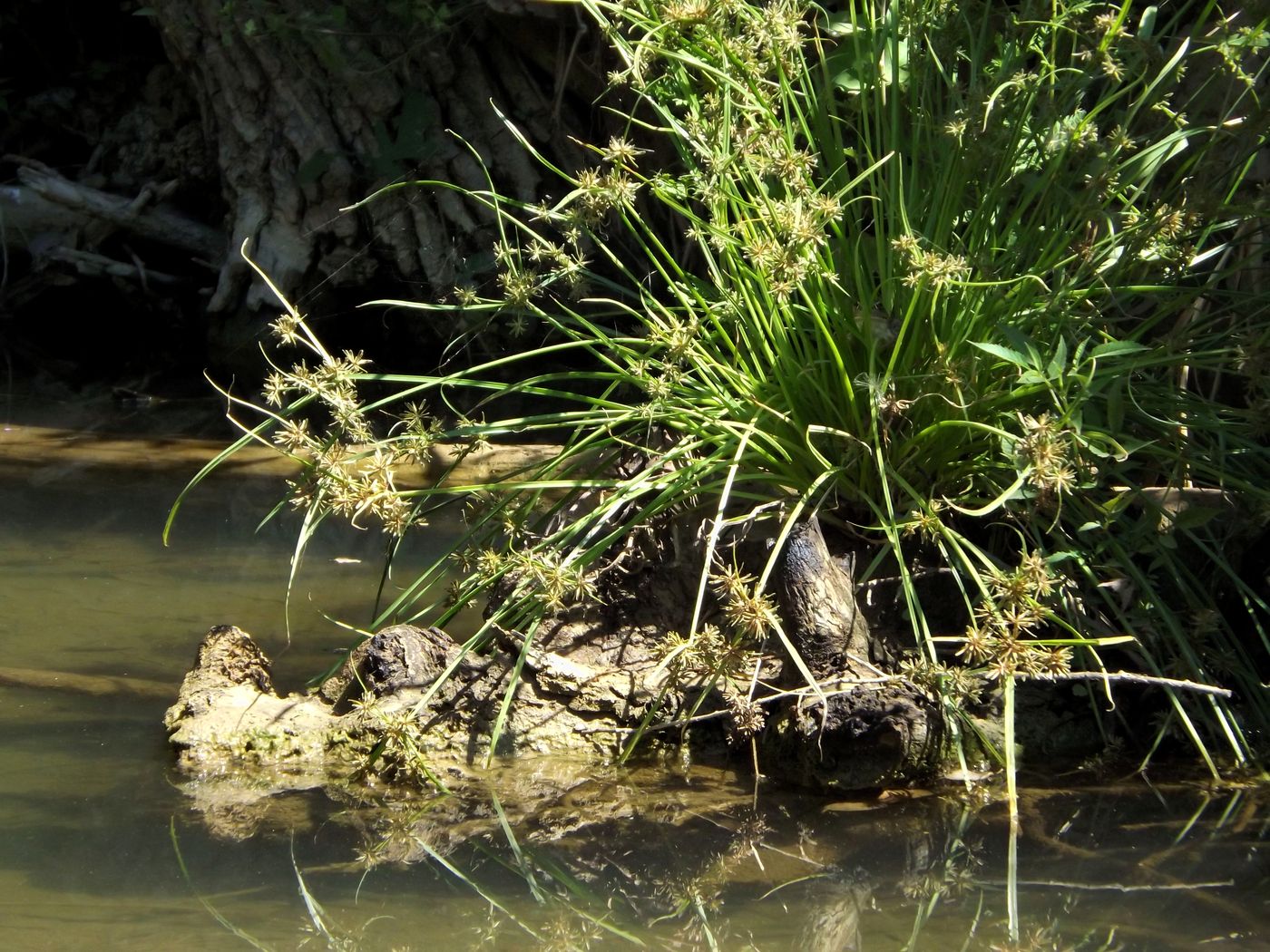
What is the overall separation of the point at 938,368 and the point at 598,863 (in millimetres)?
899

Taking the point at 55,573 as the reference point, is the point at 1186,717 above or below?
above

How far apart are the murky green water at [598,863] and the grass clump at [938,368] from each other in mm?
214

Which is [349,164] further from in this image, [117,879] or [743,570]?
[117,879]

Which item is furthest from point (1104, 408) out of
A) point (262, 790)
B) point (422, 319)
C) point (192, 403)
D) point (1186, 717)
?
point (192, 403)

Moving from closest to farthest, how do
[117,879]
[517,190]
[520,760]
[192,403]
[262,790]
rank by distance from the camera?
[117,879]
[262,790]
[520,760]
[517,190]
[192,403]

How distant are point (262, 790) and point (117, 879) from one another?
332 mm

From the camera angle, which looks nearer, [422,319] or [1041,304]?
[1041,304]

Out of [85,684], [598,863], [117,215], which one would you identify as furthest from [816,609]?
[117,215]

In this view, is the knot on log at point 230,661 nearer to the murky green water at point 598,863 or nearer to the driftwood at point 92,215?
the murky green water at point 598,863

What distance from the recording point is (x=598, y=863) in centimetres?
170

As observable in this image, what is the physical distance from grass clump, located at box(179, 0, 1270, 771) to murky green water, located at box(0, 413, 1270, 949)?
0.21m

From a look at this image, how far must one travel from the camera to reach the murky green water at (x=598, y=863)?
4.94 ft

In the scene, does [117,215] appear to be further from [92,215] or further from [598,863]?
[598,863]

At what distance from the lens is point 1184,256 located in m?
1.96
